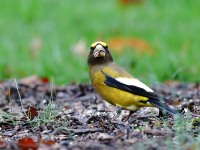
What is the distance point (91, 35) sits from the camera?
13.5 m

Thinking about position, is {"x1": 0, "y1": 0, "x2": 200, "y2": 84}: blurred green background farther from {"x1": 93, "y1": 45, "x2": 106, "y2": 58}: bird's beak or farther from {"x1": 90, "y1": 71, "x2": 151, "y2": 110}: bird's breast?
{"x1": 90, "y1": 71, "x2": 151, "y2": 110}: bird's breast

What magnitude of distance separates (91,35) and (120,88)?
→ 7.17 m

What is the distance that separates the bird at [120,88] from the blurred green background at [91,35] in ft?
9.35

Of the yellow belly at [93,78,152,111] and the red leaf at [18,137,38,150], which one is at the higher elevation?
the yellow belly at [93,78,152,111]

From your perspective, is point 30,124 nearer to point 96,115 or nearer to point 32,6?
point 96,115

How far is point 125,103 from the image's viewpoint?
638 centimetres

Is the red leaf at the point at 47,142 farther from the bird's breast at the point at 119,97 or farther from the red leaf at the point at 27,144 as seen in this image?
the bird's breast at the point at 119,97

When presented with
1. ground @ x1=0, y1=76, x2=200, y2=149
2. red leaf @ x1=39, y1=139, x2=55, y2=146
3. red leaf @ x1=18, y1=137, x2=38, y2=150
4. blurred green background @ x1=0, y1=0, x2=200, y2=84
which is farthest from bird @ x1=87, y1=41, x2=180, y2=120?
blurred green background @ x1=0, y1=0, x2=200, y2=84

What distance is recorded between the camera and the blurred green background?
10.6 meters

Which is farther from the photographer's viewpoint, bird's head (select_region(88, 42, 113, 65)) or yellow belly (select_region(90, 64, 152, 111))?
bird's head (select_region(88, 42, 113, 65))

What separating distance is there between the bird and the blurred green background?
9.35 feet

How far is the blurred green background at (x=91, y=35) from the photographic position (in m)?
10.6

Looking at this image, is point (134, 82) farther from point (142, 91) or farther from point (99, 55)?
point (99, 55)

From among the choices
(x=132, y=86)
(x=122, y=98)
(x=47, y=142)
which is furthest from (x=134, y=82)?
Answer: (x=47, y=142)
